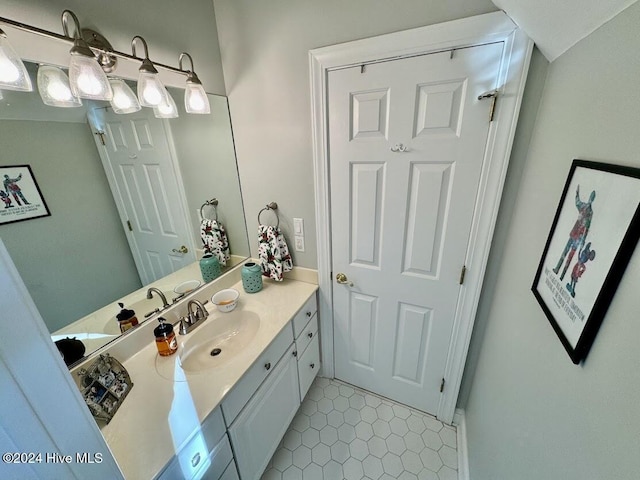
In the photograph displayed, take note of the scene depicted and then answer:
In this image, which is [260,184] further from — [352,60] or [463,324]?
[463,324]

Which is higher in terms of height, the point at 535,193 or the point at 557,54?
the point at 557,54

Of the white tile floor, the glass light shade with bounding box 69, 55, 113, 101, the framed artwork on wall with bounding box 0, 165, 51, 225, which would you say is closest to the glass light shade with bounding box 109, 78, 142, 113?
the glass light shade with bounding box 69, 55, 113, 101

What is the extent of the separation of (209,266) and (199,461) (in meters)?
0.90

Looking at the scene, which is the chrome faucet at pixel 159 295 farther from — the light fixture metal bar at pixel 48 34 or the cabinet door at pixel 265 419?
the light fixture metal bar at pixel 48 34

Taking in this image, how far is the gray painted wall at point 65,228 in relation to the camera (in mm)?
807

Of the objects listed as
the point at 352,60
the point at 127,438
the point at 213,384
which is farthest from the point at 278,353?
the point at 352,60

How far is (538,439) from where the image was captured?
679mm

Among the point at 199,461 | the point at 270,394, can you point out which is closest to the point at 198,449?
the point at 199,461

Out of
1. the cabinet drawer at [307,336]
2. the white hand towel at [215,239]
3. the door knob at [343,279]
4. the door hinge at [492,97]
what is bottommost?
the cabinet drawer at [307,336]

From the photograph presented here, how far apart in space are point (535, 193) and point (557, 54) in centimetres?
44

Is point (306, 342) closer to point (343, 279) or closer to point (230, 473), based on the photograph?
point (343, 279)

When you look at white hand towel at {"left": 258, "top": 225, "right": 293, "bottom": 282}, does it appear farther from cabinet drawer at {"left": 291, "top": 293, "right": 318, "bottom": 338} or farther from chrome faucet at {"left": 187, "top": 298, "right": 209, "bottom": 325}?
chrome faucet at {"left": 187, "top": 298, "right": 209, "bottom": 325}

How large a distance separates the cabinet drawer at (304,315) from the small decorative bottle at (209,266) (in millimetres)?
563

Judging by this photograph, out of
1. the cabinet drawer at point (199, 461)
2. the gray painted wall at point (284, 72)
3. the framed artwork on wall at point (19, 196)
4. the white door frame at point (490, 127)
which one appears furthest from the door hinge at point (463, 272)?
the framed artwork on wall at point (19, 196)
